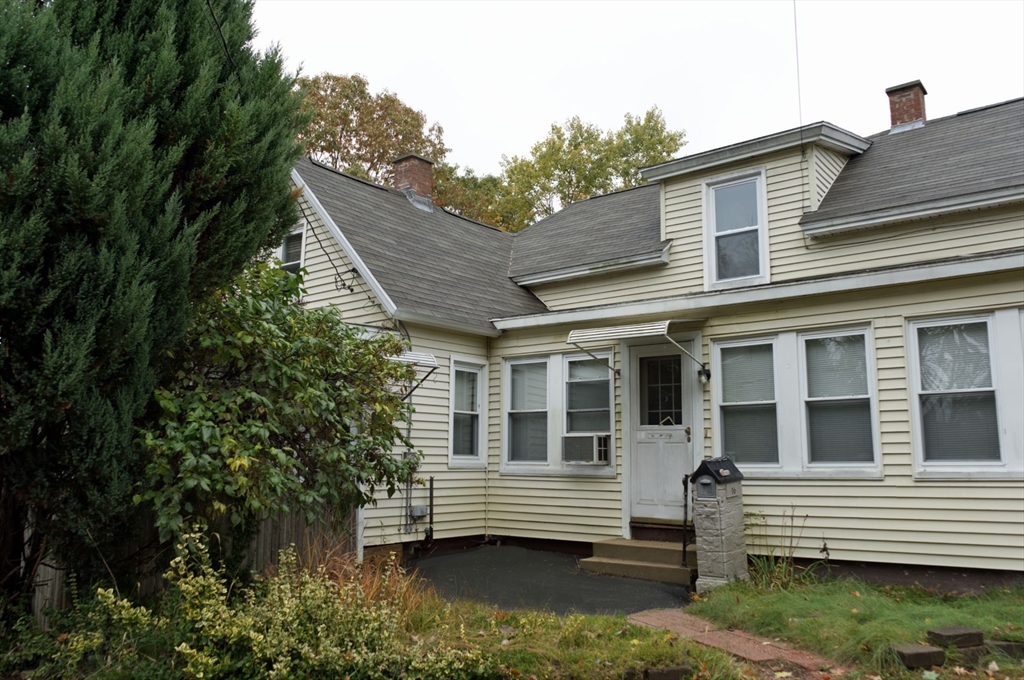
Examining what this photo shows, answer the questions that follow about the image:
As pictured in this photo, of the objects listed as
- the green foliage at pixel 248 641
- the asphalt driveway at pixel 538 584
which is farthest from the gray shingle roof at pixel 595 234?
the green foliage at pixel 248 641

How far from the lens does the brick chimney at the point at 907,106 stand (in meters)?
12.1

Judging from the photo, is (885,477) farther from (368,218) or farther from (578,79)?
(578,79)

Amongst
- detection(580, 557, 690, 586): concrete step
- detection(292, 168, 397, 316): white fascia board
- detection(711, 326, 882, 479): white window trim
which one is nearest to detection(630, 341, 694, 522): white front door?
detection(711, 326, 882, 479): white window trim

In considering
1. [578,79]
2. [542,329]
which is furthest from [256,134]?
[578,79]

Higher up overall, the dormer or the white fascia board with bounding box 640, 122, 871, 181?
the white fascia board with bounding box 640, 122, 871, 181

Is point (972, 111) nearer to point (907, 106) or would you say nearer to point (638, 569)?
point (907, 106)

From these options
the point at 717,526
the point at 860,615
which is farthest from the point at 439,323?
the point at 860,615

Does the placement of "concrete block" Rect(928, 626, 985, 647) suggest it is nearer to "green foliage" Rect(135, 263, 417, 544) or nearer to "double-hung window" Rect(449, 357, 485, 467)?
"green foliage" Rect(135, 263, 417, 544)

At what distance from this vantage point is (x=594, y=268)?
12.2 meters

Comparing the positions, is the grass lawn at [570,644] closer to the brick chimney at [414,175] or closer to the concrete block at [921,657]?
the concrete block at [921,657]

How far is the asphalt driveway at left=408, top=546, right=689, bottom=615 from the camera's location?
25.2 feet

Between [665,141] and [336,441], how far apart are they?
87.8ft

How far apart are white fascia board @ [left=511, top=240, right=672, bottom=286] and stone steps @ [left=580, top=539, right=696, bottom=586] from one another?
13.6ft

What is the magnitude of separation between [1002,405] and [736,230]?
4.19 m
